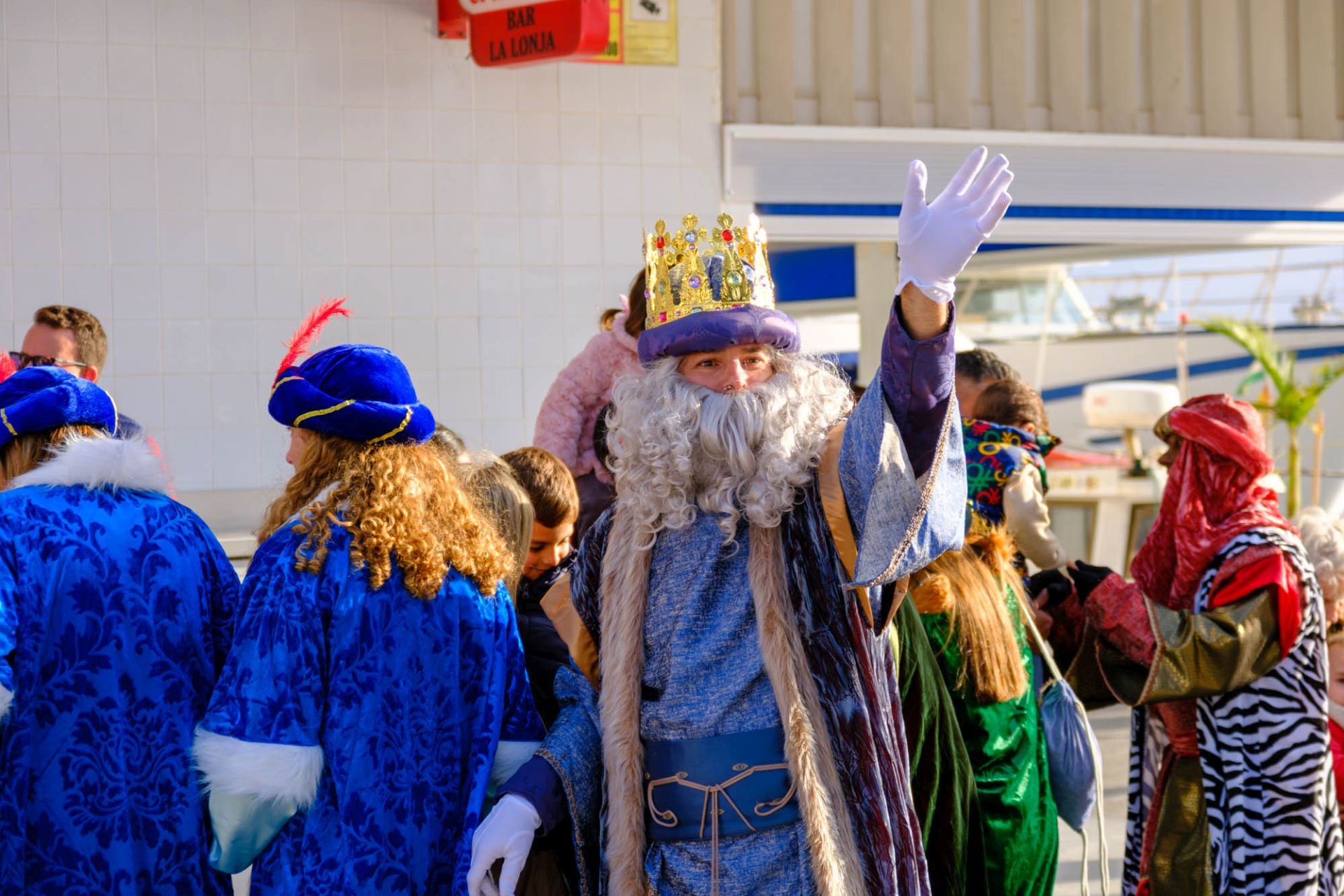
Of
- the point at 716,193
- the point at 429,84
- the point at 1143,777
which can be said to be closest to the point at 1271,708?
the point at 1143,777

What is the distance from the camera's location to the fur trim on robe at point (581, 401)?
4.04 meters

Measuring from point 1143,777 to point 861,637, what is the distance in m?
1.67

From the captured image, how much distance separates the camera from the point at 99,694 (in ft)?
7.67

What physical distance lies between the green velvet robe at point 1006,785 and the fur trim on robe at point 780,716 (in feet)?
3.08

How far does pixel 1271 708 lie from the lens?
9.89ft

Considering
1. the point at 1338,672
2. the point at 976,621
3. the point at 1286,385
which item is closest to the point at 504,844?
the point at 976,621

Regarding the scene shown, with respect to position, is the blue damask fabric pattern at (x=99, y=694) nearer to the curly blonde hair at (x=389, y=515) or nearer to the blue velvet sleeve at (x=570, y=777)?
the curly blonde hair at (x=389, y=515)

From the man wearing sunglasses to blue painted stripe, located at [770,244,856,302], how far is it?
22.2ft

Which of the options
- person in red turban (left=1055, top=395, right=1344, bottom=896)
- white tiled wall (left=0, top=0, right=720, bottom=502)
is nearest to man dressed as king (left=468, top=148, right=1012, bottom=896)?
person in red turban (left=1055, top=395, right=1344, bottom=896)

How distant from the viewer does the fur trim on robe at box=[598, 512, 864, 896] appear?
196 centimetres

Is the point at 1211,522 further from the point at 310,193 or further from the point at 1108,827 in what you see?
the point at 310,193

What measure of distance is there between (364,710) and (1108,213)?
519 centimetres

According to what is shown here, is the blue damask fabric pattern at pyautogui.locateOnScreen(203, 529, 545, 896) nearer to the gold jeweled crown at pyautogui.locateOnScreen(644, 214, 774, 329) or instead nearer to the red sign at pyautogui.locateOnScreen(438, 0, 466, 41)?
the gold jeweled crown at pyautogui.locateOnScreen(644, 214, 774, 329)

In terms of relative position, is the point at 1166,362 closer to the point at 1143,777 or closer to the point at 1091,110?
the point at 1091,110
